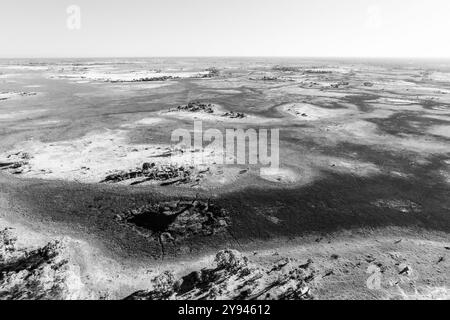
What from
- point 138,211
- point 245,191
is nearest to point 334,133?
point 245,191

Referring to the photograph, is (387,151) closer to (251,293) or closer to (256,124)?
(256,124)

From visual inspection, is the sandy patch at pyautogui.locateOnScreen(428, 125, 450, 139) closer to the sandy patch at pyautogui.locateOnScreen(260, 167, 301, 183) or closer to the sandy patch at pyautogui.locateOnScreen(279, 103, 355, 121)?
the sandy patch at pyautogui.locateOnScreen(279, 103, 355, 121)

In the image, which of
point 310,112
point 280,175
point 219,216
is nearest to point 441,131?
point 310,112

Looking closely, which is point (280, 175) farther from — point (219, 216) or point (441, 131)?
point (441, 131)

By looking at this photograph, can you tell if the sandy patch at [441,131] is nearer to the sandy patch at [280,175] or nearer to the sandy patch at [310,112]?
the sandy patch at [310,112]

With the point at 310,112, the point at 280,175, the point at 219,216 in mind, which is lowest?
the point at 219,216

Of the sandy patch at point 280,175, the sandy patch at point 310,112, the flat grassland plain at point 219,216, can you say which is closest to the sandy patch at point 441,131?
the flat grassland plain at point 219,216

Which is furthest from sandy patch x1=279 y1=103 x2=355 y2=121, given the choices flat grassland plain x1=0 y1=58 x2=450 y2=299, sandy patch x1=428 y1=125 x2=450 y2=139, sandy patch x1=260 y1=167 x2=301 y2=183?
sandy patch x1=260 y1=167 x2=301 y2=183

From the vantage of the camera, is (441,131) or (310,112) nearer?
(441,131)

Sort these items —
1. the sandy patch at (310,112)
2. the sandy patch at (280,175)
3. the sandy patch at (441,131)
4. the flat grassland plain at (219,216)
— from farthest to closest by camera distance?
1. the sandy patch at (310,112)
2. the sandy patch at (441,131)
3. the sandy patch at (280,175)
4. the flat grassland plain at (219,216)

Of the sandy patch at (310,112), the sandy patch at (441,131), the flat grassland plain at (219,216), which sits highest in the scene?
the sandy patch at (310,112)
